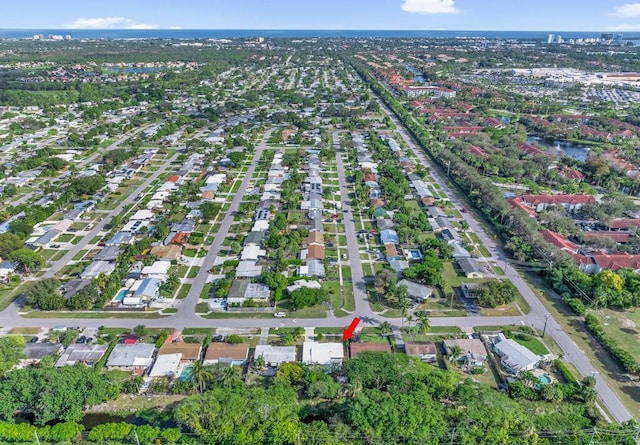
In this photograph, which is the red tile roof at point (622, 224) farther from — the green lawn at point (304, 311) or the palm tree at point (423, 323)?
the green lawn at point (304, 311)

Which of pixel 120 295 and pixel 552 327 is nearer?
pixel 552 327

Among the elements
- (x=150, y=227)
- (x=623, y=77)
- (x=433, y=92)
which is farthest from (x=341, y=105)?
(x=623, y=77)

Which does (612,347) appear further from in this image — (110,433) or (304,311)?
(110,433)

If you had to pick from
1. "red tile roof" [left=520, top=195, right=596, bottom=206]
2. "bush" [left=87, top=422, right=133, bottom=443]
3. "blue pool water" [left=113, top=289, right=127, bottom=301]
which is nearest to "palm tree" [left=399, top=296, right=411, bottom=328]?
"bush" [left=87, top=422, right=133, bottom=443]

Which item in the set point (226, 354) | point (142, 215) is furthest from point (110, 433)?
point (142, 215)

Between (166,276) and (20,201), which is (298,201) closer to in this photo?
(166,276)
